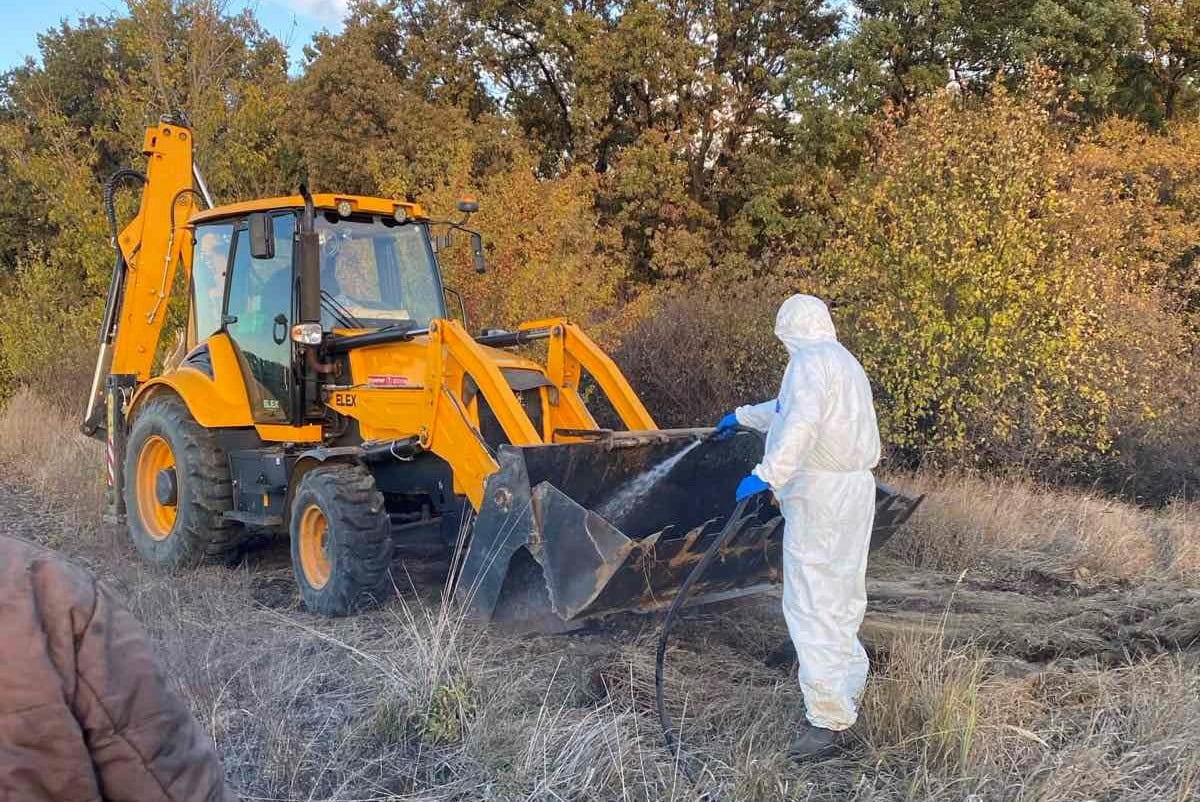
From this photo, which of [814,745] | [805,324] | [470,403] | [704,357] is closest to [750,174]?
[704,357]

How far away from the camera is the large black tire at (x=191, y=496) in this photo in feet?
22.2

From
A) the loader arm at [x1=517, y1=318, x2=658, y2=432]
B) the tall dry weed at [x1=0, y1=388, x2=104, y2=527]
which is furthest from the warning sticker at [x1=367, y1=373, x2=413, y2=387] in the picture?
the tall dry weed at [x1=0, y1=388, x2=104, y2=527]

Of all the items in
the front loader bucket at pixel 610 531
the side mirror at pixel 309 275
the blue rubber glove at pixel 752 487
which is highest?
the side mirror at pixel 309 275

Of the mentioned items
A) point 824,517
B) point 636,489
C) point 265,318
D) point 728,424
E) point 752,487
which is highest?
point 265,318

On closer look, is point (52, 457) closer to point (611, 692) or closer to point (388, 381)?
point (388, 381)

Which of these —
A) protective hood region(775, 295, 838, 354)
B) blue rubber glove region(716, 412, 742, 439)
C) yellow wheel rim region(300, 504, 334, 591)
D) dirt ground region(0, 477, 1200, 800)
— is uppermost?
protective hood region(775, 295, 838, 354)

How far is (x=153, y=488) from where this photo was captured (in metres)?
7.60

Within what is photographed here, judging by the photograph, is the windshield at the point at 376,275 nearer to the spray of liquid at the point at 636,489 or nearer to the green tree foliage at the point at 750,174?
the spray of liquid at the point at 636,489

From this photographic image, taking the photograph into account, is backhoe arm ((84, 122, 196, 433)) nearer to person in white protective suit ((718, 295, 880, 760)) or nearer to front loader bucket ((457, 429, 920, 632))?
front loader bucket ((457, 429, 920, 632))

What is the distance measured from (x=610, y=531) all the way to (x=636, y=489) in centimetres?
118

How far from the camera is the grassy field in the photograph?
138 inches

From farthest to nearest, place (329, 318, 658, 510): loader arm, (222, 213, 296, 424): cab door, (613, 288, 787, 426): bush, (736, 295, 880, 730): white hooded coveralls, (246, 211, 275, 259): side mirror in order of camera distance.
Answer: (613, 288, 787, 426): bush
(222, 213, 296, 424): cab door
(246, 211, 275, 259): side mirror
(329, 318, 658, 510): loader arm
(736, 295, 880, 730): white hooded coveralls

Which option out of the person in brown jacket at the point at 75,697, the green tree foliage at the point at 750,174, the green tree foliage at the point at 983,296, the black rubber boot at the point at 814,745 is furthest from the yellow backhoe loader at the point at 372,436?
the green tree foliage at the point at 750,174

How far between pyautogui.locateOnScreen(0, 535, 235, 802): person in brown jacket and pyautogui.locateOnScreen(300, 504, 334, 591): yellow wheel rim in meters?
4.74
